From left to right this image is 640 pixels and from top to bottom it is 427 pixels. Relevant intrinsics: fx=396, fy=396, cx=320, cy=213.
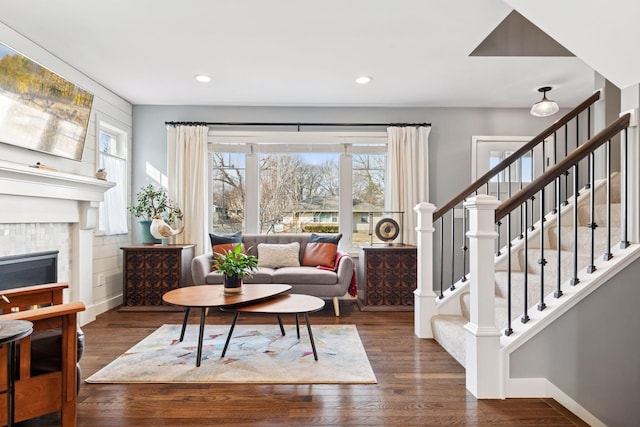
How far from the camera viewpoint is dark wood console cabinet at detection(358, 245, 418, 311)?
4.45m

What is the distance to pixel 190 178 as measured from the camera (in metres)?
4.87

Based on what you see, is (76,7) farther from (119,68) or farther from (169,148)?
(169,148)

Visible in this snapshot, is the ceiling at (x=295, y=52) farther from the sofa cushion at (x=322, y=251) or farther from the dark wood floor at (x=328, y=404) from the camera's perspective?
the dark wood floor at (x=328, y=404)

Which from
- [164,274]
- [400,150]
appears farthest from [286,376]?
[400,150]

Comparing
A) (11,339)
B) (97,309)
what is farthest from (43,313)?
(97,309)

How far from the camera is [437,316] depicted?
133 inches

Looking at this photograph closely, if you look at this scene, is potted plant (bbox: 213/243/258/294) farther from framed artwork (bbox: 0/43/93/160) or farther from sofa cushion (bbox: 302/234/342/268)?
framed artwork (bbox: 0/43/93/160)

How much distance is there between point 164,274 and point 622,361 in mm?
4101

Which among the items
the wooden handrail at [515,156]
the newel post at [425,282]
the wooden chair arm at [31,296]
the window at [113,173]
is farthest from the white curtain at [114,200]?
the wooden handrail at [515,156]

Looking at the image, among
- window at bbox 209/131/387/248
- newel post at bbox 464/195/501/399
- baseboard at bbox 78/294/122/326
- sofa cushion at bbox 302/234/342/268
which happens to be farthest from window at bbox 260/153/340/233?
newel post at bbox 464/195/501/399

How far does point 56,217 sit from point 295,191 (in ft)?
8.64

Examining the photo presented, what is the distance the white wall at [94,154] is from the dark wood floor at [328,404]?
1.67 metres

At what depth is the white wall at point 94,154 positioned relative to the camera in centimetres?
312

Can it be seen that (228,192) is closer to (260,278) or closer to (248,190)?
(248,190)
